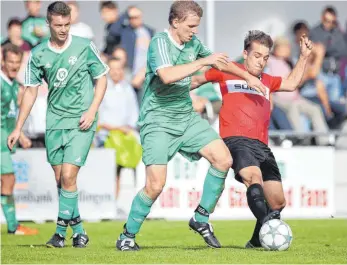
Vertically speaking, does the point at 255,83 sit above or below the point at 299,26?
below

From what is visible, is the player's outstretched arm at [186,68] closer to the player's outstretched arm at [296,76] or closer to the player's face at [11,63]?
the player's outstretched arm at [296,76]

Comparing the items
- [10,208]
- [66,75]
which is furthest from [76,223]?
[10,208]

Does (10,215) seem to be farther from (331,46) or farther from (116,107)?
(331,46)

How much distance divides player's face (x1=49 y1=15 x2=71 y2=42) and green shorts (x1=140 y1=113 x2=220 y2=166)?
1468 millimetres

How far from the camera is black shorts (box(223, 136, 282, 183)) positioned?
1077cm

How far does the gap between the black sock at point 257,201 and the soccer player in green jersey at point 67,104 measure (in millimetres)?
1997

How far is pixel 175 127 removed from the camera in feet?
34.9

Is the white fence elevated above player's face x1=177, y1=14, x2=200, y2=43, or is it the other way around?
player's face x1=177, y1=14, x2=200, y2=43

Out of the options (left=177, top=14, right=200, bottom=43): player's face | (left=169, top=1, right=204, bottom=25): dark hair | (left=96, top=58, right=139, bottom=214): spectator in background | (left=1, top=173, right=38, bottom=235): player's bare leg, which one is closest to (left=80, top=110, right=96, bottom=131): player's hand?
(left=177, top=14, right=200, bottom=43): player's face

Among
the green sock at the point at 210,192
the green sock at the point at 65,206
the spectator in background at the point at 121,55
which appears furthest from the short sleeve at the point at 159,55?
the spectator in background at the point at 121,55

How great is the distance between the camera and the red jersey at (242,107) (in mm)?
11094

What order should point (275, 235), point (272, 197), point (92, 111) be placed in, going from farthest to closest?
point (92, 111) < point (272, 197) < point (275, 235)

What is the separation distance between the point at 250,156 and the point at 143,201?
1.18m

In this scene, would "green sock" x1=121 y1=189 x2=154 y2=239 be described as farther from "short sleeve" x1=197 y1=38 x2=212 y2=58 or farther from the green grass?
"short sleeve" x1=197 y1=38 x2=212 y2=58
